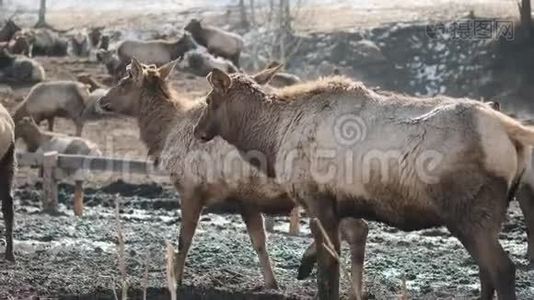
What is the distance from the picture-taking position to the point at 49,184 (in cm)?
1788

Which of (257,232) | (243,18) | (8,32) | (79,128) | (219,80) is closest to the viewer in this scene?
(219,80)

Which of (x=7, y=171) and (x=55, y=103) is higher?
(x=7, y=171)

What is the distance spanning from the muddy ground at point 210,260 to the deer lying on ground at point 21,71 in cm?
1776

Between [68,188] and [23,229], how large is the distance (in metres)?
5.74

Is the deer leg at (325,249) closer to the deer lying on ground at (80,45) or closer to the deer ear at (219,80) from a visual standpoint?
the deer ear at (219,80)

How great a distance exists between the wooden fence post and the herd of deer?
5.71 metres

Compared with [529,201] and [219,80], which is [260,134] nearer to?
[219,80]

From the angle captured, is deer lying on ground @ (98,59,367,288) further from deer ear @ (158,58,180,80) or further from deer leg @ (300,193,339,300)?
deer leg @ (300,193,339,300)

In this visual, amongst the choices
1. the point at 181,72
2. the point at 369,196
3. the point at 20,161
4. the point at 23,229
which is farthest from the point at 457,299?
the point at 181,72

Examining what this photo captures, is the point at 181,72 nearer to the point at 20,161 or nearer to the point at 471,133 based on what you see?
the point at 20,161

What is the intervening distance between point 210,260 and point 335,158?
3.63 meters

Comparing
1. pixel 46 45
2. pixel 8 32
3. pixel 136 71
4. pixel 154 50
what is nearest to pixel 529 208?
pixel 136 71

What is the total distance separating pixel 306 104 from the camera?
948 centimetres

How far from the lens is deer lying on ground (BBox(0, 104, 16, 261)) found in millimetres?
12031
